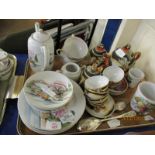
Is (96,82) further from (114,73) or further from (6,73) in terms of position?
(6,73)

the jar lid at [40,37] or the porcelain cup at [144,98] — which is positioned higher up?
the jar lid at [40,37]

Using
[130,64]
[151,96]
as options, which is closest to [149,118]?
[151,96]

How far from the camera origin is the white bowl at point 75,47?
0.72 meters

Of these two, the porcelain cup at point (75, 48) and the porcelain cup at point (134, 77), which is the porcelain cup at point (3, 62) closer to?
the porcelain cup at point (75, 48)

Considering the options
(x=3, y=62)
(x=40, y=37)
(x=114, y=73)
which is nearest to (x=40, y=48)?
(x=40, y=37)

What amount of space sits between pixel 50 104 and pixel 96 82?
151 millimetres

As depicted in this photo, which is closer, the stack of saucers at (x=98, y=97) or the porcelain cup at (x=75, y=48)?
the stack of saucers at (x=98, y=97)

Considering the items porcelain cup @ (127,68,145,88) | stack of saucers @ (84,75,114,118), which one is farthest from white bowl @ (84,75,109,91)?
porcelain cup @ (127,68,145,88)

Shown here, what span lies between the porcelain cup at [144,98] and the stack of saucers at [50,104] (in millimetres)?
158

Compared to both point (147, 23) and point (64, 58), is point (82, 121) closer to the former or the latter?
point (64, 58)

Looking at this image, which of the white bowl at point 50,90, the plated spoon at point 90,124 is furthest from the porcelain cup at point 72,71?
the plated spoon at point 90,124

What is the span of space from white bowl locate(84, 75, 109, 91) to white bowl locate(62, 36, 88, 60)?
146mm

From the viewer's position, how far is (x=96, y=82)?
0.59 metres

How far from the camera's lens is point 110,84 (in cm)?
62
